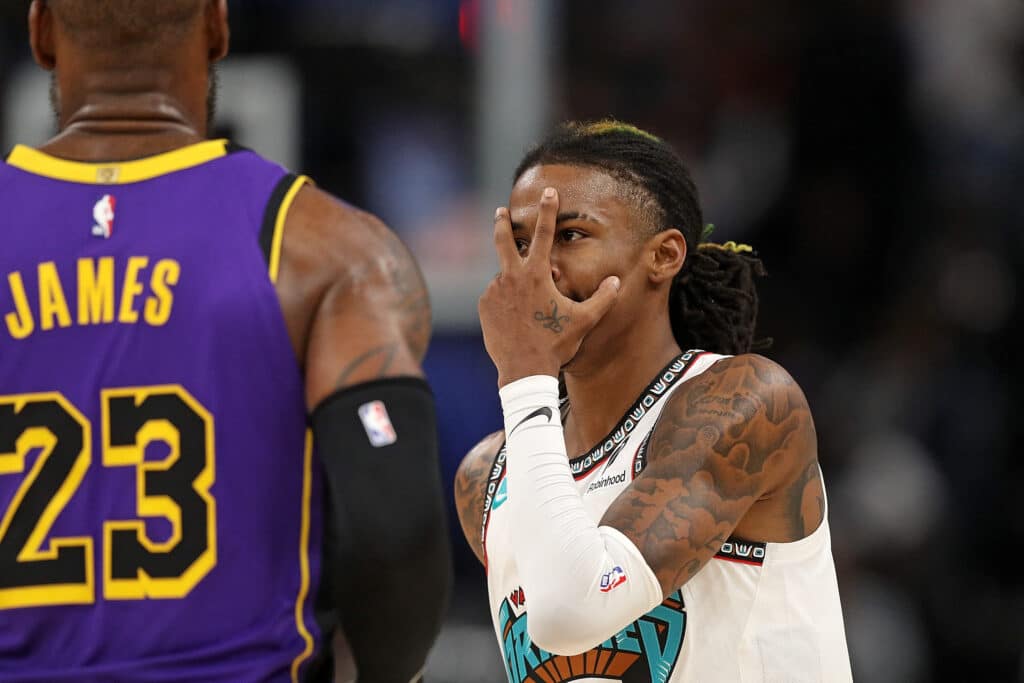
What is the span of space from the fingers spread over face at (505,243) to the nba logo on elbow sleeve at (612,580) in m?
0.78

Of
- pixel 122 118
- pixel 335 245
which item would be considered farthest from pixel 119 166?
pixel 335 245

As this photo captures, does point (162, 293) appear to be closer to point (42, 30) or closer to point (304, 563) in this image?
point (304, 563)

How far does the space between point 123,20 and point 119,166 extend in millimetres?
276

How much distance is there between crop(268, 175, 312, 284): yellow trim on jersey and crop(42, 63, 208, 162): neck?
25 cm

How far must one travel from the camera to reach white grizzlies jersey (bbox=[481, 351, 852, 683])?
3.36 metres

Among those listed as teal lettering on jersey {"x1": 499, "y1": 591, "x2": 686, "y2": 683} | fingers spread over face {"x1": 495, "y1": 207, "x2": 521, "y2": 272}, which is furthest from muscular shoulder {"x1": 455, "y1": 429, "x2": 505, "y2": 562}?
fingers spread over face {"x1": 495, "y1": 207, "x2": 521, "y2": 272}

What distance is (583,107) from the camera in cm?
802

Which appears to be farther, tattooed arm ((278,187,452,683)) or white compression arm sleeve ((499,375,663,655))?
white compression arm sleeve ((499,375,663,655))

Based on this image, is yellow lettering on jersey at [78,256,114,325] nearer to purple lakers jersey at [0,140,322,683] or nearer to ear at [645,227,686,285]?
purple lakers jersey at [0,140,322,683]

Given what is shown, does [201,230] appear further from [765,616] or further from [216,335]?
[765,616]

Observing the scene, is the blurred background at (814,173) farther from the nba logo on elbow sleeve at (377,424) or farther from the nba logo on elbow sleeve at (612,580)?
the nba logo on elbow sleeve at (377,424)

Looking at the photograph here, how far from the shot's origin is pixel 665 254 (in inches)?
146

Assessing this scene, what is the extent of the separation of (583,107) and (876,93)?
160 cm

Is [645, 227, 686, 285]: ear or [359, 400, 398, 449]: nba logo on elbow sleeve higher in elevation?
[359, 400, 398, 449]: nba logo on elbow sleeve
